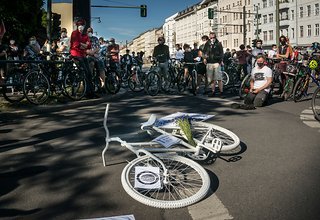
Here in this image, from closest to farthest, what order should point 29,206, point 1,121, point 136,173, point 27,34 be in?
point 29,206, point 136,173, point 1,121, point 27,34

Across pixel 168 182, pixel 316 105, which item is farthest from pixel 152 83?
pixel 168 182

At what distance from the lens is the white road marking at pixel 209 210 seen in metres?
3.27

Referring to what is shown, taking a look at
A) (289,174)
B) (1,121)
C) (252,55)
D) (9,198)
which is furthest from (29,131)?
(252,55)

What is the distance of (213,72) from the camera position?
1252cm

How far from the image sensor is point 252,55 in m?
16.3

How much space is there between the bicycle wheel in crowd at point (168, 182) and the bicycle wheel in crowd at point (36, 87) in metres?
5.97

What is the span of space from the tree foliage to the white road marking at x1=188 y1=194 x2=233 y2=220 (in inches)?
1082

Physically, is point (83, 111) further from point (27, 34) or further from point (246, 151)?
point (27, 34)

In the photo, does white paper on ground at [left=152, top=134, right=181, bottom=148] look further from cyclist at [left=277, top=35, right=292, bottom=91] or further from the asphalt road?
cyclist at [left=277, top=35, right=292, bottom=91]

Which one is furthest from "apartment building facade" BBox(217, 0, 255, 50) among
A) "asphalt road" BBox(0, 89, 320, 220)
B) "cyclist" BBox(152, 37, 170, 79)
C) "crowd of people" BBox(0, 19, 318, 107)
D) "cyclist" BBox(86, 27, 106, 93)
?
"asphalt road" BBox(0, 89, 320, 220)

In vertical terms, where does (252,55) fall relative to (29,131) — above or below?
above

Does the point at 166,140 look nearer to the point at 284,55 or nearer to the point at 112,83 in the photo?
the point at 112,83

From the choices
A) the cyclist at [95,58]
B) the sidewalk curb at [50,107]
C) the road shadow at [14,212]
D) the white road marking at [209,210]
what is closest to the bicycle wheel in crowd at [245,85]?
the sidewalk curb at [50,107]

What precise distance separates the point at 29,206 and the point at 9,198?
1.02 ft
